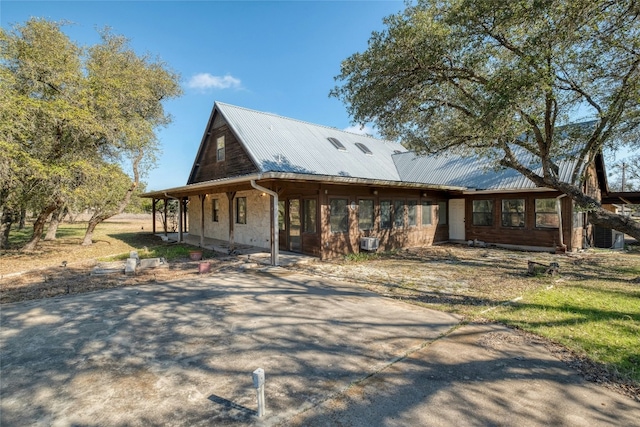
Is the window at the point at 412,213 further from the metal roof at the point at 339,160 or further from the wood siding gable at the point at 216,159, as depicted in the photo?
the wood siding gable at the point at 216,159

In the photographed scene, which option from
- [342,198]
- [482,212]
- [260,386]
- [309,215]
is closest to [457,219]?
[482,212]

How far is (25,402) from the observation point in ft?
9.37

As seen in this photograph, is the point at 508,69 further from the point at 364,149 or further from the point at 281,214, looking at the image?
the point at 364,149

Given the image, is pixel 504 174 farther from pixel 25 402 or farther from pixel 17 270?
pixel 17 270

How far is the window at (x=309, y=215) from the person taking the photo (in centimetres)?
1056

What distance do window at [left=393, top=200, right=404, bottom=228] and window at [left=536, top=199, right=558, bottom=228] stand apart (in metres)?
5.40

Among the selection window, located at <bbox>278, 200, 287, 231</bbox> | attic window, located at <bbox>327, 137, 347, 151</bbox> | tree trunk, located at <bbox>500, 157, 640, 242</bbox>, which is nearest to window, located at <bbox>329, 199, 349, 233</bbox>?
window, located at <bbox>278, 200, 287, 231</bbox>

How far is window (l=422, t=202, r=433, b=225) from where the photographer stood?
14.2 metres

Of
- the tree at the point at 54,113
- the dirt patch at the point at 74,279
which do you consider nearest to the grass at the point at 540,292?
the dirt patch at the point at 74,279

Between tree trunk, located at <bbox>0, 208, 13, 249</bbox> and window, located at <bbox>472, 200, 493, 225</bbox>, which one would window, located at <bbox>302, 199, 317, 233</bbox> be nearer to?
window, located at <bbox>472, 200, 493, 225</bbox>

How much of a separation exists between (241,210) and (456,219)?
34.1ft

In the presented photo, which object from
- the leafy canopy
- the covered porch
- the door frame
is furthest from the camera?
the door frame

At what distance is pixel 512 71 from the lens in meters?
6.00

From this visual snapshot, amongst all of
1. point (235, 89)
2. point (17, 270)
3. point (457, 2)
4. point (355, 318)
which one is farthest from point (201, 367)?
point (235, 89)
